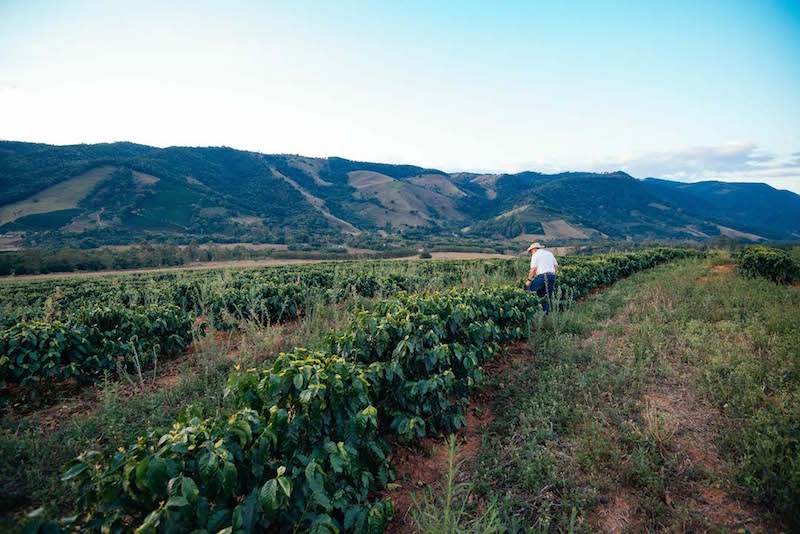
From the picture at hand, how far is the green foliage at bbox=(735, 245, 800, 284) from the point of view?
9.76 metres

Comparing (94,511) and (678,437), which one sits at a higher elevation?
(94,511)

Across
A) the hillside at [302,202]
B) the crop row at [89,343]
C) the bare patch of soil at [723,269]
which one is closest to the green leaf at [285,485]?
the crop row at [89,343]

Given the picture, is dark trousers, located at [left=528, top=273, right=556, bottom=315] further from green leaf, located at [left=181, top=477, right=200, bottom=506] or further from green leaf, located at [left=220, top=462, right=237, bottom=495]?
green leaf, located at [left=181, top=477, right=200, bottom=506]

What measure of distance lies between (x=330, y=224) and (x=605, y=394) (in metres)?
92.5

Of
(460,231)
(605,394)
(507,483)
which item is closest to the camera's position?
(507,483)

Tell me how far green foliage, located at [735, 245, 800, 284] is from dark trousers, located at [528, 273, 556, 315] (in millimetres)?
7549

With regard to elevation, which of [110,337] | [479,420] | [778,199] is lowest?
[479,420]

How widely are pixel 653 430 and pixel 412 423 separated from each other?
2450mm

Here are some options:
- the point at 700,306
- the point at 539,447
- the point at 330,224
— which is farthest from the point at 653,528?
the point at 330,224

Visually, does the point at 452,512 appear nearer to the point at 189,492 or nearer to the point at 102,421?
the point at 189,492

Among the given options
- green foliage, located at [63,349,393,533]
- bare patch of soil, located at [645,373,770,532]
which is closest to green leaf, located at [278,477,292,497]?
green foliage, located at [63,349,393,533]

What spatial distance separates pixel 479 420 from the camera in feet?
14.3

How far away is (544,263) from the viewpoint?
7.84 meters

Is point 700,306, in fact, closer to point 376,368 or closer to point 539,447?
point 539,447
